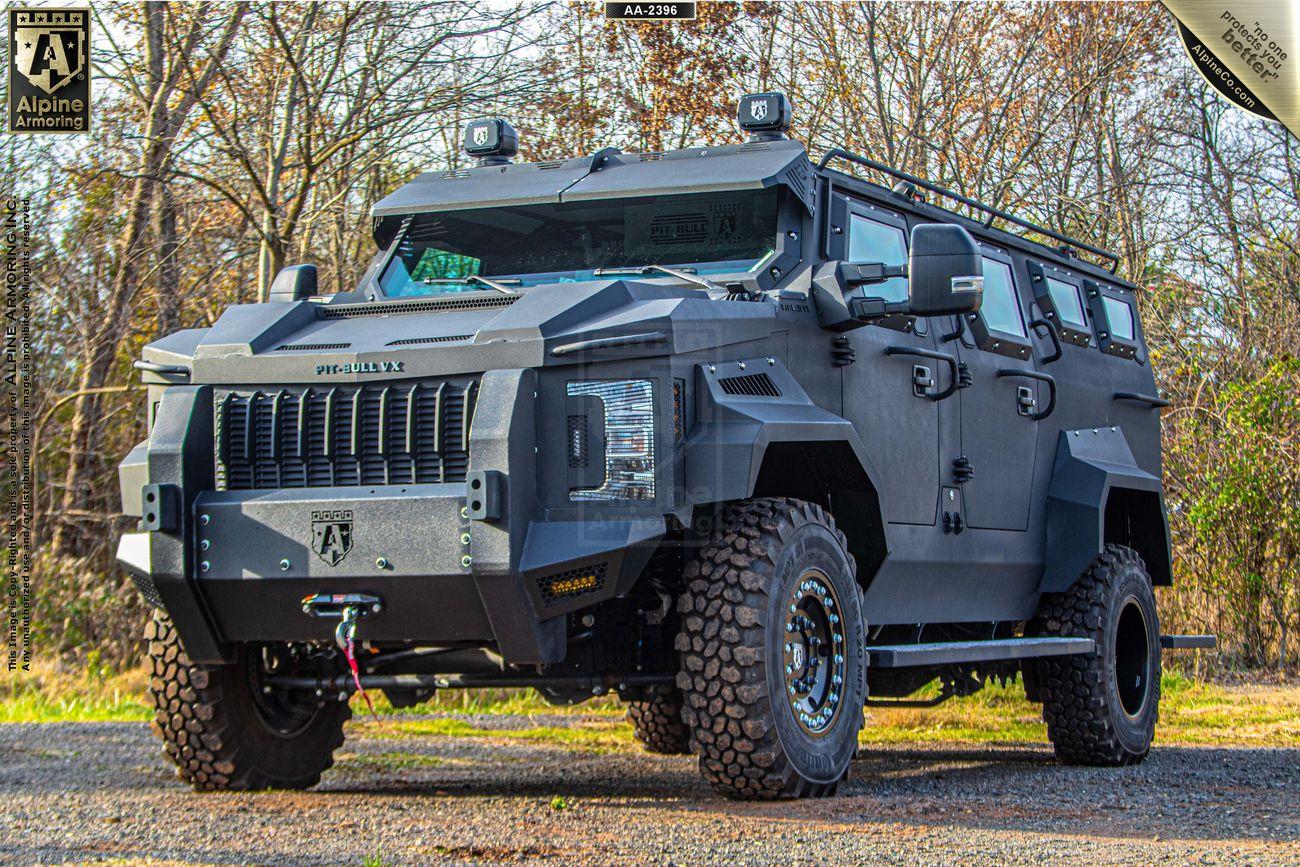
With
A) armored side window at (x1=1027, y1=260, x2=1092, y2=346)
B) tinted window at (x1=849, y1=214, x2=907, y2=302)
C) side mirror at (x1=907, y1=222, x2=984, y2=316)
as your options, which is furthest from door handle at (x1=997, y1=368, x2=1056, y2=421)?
side mirror at (x1=907, y1=222, x2=984, y2=316)

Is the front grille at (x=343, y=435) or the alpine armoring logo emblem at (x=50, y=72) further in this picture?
the alpine armoring logo emblem at (x=50, y=72)

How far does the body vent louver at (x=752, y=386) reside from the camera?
19.6 feet

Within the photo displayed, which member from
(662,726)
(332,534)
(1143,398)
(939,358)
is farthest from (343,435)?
(1143,398)

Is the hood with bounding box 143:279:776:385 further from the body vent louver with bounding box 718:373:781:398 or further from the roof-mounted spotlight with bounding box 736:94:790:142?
the roof-mounted spotlight with bounding box 736:94:790:142

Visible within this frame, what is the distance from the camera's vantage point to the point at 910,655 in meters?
6.77

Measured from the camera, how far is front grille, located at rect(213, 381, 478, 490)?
5645mm

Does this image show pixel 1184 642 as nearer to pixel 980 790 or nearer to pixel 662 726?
pixel 662 726

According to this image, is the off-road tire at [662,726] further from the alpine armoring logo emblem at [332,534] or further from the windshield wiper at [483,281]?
the alpine armoring logo emblem at [332,534]

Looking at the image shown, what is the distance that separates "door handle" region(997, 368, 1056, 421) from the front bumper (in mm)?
3416

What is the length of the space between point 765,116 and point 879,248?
793 mm

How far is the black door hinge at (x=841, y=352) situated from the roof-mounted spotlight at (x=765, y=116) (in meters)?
1.13

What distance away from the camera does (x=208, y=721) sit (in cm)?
636

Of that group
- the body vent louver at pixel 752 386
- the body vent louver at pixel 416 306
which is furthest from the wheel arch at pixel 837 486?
the body vent louver at pixel 416 306

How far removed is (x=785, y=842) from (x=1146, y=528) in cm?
555
